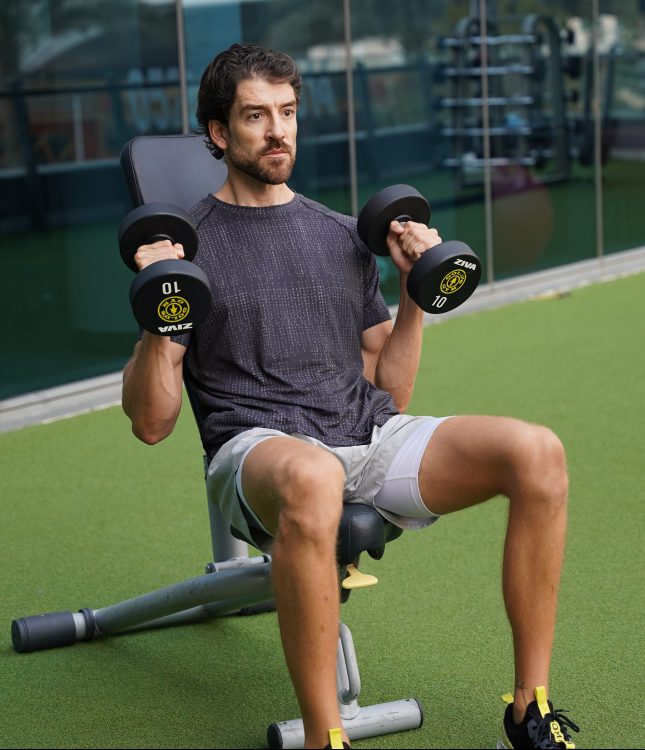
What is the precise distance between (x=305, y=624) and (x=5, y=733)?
677 mm

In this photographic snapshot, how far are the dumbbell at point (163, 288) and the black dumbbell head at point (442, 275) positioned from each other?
41 centimetres

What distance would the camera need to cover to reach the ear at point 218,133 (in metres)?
2.32

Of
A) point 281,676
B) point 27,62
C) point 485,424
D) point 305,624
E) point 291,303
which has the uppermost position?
point 27,62

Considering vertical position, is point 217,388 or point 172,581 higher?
point 217,388

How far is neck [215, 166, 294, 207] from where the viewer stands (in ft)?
7.64

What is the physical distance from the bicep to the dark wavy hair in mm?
467

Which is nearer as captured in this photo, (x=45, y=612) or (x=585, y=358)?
(x=45, y=612)

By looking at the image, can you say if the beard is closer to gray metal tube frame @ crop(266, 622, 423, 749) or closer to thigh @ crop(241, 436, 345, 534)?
thigh @ crop(241, 436, 345, 534)

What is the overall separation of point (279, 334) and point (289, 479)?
42cm

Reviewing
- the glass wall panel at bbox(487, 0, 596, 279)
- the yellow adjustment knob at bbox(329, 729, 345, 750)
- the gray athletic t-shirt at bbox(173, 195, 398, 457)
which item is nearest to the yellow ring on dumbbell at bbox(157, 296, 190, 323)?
the gray athletic t-shirt at bbox(173, 195, 398, 457)

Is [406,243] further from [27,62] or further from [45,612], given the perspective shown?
[27,62]

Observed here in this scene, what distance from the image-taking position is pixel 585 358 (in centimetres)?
494

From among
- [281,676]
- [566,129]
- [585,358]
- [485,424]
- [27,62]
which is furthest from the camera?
[566,129]

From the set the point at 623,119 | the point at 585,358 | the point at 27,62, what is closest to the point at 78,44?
the point at 27,62
